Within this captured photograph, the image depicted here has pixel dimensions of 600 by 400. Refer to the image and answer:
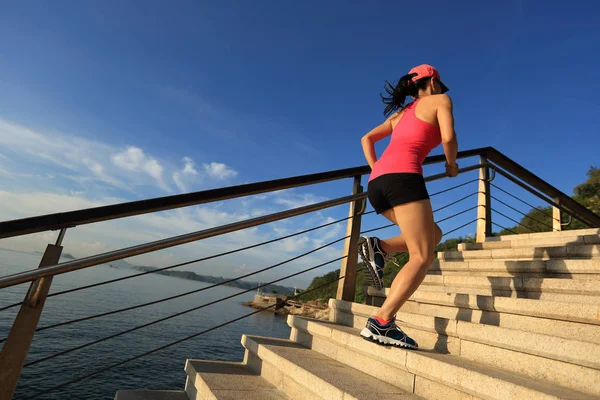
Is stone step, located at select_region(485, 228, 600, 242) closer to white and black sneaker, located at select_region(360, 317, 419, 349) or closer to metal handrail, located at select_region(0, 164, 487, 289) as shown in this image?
metal handrail, located at select_region(0, 164, 487, 289)

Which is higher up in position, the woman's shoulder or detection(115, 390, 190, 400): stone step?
the woman's shoulder

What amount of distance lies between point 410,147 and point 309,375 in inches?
52.7

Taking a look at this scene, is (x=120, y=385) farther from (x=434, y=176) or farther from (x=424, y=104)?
(x=424, y=104)

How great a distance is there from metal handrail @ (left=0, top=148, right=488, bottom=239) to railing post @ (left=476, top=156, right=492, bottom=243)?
9.03 feet

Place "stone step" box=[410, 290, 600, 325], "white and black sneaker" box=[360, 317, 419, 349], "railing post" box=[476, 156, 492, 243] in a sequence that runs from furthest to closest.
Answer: "railing post" box=[476, 156, 492, 243], "white and black sneaker" box=[360, 317, 419, 349], "stone step" box=[410, 290, 600, 325]

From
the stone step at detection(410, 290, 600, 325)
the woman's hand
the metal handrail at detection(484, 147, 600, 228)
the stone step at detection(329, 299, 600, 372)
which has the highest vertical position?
the metal handrail at detection(484, 147, 600, 228)

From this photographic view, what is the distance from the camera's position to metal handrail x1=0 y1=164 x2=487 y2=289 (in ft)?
4.59

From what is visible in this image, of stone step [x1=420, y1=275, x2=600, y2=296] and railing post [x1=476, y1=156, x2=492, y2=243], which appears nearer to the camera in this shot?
stone step [x1=420, y1=275, x2=600, y2=296]

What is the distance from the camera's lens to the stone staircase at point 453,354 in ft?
4.54

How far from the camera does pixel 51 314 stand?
939 inches

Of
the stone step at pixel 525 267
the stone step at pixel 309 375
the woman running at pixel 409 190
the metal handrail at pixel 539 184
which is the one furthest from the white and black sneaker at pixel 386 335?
the metal handrail at pixel 539 184

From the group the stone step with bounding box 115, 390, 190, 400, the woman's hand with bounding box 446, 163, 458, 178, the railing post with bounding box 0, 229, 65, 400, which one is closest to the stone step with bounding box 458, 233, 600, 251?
the woman's hand with bounding box 446, 163, 458, 178

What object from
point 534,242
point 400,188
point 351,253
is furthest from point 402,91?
point 534,242

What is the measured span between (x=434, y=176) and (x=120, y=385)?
14782 mm
